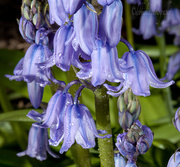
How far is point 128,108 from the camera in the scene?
1047mm

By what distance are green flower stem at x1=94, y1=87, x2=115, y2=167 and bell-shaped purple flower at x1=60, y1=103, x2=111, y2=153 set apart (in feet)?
0.10

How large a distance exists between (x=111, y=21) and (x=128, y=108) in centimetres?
27

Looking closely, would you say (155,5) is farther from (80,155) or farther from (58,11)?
(58,11)

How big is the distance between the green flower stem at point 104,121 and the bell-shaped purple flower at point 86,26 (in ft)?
0.60

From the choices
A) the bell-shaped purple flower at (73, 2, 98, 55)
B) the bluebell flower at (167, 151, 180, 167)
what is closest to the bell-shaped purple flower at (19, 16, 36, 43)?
the bell-shaped purple flower at (73, 2, 98, 55)

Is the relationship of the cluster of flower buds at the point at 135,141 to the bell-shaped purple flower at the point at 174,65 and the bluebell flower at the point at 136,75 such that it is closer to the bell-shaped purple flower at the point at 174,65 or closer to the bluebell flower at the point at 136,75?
the bluebell flower at the point at 136,75

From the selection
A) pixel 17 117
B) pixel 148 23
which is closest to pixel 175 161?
pixel 17 117

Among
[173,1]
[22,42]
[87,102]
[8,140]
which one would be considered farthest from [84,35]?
[22,42]

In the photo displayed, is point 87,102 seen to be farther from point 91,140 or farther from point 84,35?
point 84,35

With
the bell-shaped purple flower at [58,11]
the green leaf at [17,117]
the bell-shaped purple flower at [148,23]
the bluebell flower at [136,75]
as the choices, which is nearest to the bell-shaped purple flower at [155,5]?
the bell-shaped purple flower at [148,23]

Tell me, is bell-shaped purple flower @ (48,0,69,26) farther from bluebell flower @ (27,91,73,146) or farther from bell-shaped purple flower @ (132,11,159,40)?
bell-shaped purple flower @ (132,11,159,40)

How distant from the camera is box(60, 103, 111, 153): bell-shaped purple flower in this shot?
1077mm

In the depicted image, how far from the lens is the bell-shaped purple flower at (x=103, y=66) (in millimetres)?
1006

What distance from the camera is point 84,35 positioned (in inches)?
37.6
